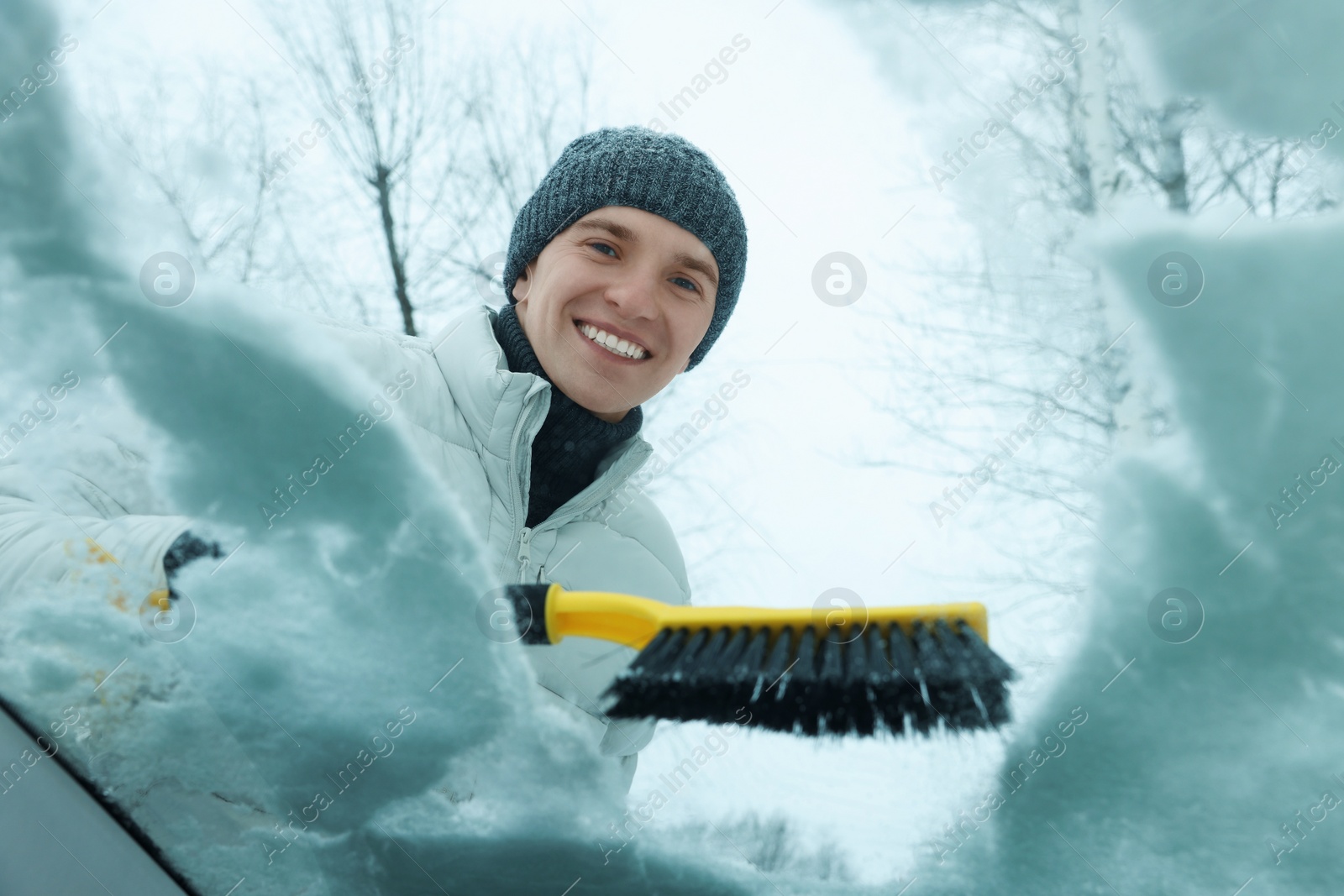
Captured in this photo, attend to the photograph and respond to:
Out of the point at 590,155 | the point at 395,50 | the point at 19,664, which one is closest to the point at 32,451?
the point at 19,664

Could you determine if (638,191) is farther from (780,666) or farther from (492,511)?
(780,666)

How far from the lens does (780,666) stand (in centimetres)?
69

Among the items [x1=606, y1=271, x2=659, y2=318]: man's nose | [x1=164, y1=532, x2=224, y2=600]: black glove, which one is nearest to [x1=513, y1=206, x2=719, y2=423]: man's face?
[x1=606, y1=271, x2=659, y2=318]: man's nose

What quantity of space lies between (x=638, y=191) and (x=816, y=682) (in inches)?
24.3

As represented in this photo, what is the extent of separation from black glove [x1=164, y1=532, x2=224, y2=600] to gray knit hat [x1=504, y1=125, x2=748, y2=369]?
556mm

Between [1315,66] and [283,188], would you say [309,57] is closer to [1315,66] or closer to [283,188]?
[283,188]

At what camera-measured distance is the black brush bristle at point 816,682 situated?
2.20 ft

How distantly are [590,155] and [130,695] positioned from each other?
0.77 meters

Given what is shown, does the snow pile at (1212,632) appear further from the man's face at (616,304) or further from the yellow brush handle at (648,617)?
the man's face at (616,304)

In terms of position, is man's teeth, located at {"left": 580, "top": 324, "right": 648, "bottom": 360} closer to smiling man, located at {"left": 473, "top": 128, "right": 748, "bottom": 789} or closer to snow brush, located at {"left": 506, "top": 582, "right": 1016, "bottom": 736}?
smiling man, located at {"left": 473, "top": 128, "right": 748, "bottom": 789}

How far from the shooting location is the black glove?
64 cm

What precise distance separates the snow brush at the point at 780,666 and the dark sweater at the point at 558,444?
23cm

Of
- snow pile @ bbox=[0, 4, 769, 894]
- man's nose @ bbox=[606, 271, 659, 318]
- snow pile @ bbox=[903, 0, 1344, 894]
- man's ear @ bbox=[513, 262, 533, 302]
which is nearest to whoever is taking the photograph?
snow pile @ bbox=[0, 4, 769, 894]

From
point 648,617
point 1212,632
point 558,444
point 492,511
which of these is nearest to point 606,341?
point 558,444
